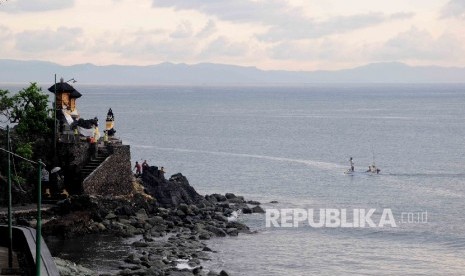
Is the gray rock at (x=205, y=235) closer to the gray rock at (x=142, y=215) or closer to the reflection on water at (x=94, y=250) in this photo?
the gray rock at (x=142, y=215)

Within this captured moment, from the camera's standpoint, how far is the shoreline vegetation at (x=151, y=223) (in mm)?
45594

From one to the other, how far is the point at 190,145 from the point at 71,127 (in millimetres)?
72540

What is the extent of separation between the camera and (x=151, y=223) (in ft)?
184

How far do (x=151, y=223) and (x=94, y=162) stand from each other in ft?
20.1

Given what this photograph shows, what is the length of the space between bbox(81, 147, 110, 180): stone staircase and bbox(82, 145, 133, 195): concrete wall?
24.4 inches

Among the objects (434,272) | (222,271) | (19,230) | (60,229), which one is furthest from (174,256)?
(434,272)

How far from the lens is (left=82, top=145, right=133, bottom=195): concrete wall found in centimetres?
5534

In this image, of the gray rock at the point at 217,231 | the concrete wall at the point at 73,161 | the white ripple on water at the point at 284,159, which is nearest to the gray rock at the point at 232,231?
the gray rock at the point at 217,231

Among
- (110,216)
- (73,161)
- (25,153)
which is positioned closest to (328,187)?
(73,161)

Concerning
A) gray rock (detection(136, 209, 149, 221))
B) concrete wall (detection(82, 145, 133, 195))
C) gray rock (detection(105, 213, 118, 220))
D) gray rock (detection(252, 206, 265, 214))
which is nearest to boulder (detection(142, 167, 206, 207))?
gray rock (detection(252, 206, 265, 214))

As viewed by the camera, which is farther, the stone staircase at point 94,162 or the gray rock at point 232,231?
the gray rock at point 232,231

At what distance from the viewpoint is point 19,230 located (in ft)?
124

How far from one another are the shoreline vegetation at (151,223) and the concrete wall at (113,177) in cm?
73

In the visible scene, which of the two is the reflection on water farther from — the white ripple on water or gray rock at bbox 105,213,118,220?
the white ripple on water
